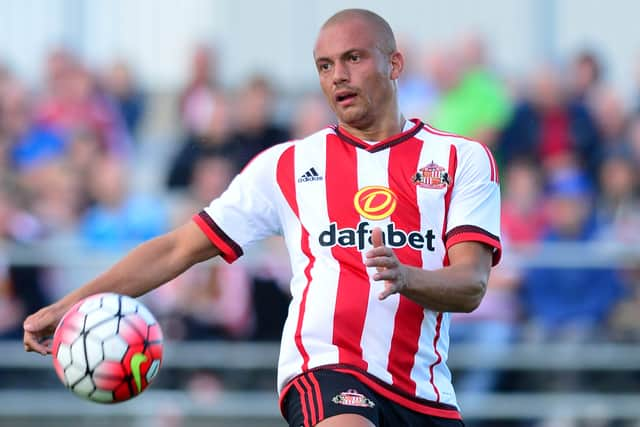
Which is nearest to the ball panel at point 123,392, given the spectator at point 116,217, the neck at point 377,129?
the neck at point 377,129

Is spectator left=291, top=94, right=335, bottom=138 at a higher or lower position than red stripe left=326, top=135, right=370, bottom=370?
higher

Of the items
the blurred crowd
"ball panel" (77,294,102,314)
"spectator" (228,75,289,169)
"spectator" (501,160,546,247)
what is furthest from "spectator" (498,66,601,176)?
"ball panel" (77,294,102,314)

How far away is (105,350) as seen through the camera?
5.13 m

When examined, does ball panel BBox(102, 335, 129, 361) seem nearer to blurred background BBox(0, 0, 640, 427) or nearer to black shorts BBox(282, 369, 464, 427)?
black shorts BBox(282, 369, 464, 427)

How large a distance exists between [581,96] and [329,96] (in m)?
6.23

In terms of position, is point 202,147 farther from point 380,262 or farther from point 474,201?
point 380,262

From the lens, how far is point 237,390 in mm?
10688

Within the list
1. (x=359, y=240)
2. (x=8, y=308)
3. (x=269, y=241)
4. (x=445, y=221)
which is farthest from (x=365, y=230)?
(x=8, y=308)

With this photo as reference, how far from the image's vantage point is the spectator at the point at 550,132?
1104cm

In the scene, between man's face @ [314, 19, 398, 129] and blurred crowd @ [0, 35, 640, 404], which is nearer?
man's face @ [314, 19, 398, 129]

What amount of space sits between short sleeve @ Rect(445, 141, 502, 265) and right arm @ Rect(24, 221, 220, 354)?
1.08m

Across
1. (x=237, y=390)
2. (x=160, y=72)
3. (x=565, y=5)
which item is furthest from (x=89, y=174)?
(x=565, y=5)

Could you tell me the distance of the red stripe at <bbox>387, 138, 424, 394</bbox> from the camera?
211 inches

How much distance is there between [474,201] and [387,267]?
84 cm
